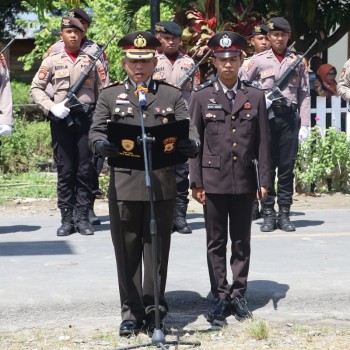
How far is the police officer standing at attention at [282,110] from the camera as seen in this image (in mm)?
10016

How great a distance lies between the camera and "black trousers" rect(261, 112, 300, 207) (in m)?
10.0

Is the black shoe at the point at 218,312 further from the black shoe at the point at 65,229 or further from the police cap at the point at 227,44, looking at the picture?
the black shoe at the point at 65,229

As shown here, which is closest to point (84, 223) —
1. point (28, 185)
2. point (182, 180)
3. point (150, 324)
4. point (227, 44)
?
point (182, 180)

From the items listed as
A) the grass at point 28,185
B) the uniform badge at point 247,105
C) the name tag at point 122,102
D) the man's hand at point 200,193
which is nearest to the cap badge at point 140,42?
the name tag at point 122,102

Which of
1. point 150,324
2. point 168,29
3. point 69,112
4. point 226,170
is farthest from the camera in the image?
point 168,29

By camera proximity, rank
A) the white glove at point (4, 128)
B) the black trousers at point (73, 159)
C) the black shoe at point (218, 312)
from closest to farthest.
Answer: the black shoe at point (218, 312)
the white glove at point (4, 128)
the black trousers at point (73, 159)

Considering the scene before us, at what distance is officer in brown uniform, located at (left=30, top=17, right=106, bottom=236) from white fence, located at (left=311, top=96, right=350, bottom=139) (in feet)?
13.4

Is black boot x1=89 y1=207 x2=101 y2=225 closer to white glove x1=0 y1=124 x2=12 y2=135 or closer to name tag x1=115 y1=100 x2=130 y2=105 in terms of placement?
white glove x1=0 y1=124 x2=12 y2=135

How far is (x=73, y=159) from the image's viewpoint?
32.2 ft

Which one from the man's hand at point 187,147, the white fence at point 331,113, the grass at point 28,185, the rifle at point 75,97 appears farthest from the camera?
the white fence at point 331,113

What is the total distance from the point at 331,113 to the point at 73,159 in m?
4.54

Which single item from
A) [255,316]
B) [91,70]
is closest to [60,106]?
[91,70]

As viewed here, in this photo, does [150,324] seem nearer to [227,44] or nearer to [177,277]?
[177,277]

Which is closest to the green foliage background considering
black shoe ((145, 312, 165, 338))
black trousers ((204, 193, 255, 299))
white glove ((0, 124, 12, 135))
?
white glove ((0, 124, 12, 135))
